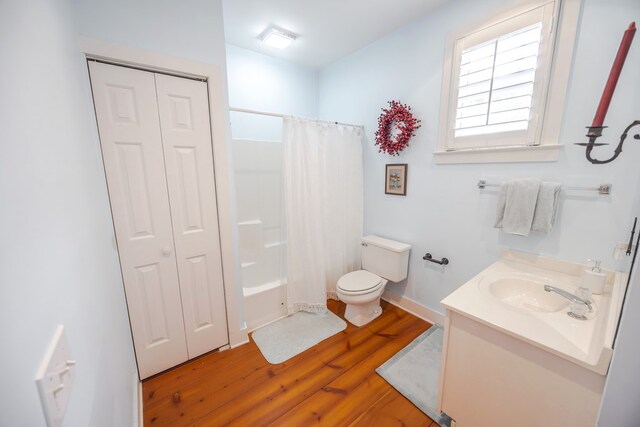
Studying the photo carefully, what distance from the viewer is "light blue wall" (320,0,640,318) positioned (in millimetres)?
1324

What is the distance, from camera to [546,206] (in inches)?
59.1

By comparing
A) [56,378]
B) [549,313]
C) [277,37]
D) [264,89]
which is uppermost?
[277,37]

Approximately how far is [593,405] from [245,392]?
5.65 feet

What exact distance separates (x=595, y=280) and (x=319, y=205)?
185cm

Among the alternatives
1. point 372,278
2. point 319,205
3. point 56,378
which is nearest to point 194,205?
point 319,205

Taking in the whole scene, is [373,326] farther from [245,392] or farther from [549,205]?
[549,205]

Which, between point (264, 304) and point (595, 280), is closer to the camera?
point (595, 280)

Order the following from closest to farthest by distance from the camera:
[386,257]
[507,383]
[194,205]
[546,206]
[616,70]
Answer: [616,70]
[507,383]
[546,206]
[194,205]
[386,257]

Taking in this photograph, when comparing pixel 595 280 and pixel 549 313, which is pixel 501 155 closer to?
pixel 595 280

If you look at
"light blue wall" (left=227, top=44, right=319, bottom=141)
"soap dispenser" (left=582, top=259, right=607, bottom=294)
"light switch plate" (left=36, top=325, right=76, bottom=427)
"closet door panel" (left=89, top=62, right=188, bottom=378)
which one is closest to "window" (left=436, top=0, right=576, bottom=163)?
"soap dispenser" (left=582, top=259, right=607, bottom=294)

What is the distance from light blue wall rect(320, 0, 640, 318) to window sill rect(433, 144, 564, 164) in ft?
0.14

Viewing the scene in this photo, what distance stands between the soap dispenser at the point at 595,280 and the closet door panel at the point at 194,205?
7.30 feet

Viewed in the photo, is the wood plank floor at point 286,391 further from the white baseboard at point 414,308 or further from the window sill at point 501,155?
the window sill at point 501,155

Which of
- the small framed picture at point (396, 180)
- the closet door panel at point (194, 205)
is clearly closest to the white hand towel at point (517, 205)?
the small framed picture at point (396, 180)
